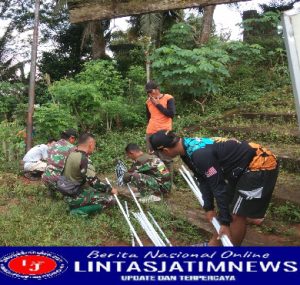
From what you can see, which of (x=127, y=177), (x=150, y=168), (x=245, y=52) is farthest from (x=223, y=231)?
A: (x=245, y=52)

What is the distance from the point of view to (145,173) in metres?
5.85

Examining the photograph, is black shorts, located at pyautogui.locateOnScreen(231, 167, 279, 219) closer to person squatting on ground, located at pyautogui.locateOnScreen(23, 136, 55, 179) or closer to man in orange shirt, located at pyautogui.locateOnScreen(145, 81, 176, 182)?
man in orange shirt, located at pyautogui.locateOnScreen(145, 81, 176, 182)

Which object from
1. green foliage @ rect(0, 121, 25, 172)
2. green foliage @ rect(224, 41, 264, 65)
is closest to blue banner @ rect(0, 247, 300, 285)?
green foliage @ rect(0, 121, 25, 172)

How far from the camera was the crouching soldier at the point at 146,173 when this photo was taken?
18.9 ft

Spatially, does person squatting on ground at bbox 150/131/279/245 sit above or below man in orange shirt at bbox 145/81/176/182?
below

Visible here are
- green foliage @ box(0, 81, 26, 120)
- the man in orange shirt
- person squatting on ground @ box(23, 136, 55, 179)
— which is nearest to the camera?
the man in orange shirt

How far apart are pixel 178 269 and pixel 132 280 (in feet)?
0.99

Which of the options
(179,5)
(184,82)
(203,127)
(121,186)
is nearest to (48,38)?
(184,82)

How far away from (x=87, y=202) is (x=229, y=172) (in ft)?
8.23

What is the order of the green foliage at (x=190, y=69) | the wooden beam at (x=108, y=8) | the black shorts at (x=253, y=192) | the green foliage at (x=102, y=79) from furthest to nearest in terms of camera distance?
the green foliage at (x=102, y=79) → the green foliage at (x=190, y=69) → the black shorts at (x=253, y=192) → the wooden beam at (x=108, y=8)

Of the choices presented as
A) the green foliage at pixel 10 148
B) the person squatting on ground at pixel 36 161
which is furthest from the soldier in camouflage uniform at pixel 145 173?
the green foliage at pixel 10 148

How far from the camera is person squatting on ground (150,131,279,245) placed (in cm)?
336

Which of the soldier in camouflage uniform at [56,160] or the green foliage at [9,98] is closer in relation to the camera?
the soldier in camouflage uniform at [56,160]

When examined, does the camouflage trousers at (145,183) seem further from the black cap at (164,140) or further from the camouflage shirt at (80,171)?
the black cap at (164,140)
